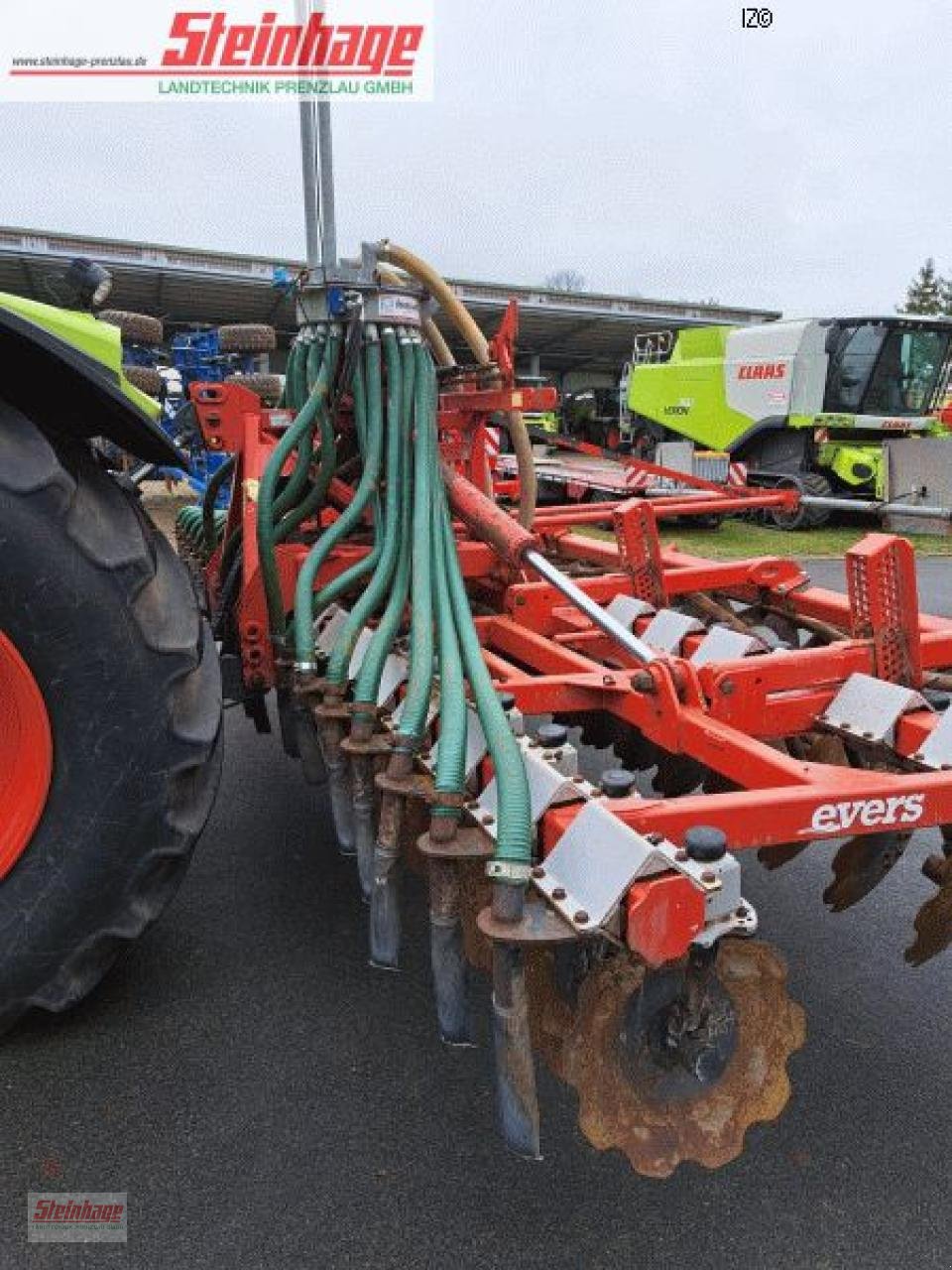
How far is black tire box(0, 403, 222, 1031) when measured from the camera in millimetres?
1662

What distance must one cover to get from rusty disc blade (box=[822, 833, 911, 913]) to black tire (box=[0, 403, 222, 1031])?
126 centimetres

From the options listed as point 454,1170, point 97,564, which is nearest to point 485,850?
point 454,1170

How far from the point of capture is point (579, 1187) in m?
1.62

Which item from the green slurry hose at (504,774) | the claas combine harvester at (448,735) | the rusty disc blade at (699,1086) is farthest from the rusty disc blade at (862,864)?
the green slurry hose at (504,774)

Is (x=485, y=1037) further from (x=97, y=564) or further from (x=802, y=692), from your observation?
(x=97, y=564)

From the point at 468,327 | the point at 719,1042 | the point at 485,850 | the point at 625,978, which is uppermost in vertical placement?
the point at 468,327

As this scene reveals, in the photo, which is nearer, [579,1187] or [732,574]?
[579,1187]

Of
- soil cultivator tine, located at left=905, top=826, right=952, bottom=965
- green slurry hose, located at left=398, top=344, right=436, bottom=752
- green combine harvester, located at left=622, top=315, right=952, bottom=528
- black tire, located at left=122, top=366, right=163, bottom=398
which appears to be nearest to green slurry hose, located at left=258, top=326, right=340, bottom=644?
green slurry hose, located at left=398, top=344, right=436, bottom=752

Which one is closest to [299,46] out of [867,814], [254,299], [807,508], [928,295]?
[867,814]

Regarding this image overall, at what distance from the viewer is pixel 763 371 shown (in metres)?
11.9

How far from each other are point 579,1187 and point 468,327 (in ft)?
7.63

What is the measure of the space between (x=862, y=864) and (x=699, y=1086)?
66cm

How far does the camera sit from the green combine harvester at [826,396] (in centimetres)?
1141

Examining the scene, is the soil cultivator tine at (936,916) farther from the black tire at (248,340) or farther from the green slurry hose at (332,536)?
the black tire at (248,340)
